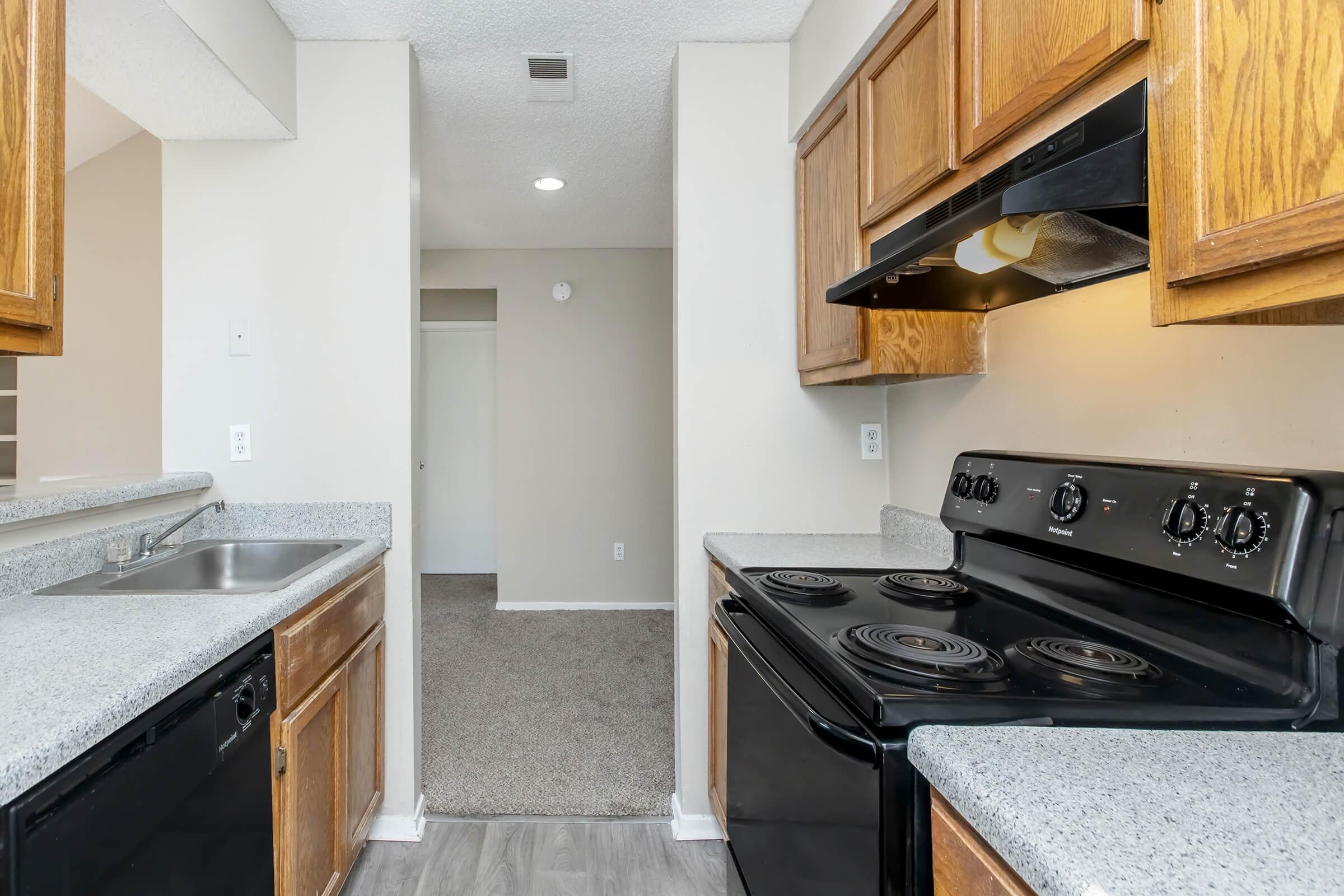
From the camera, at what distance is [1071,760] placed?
678mm

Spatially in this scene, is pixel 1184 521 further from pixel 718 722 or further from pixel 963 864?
pixel 718 722

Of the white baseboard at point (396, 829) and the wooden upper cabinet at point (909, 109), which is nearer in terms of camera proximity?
the wooden upper cabinet at point (909, 109)

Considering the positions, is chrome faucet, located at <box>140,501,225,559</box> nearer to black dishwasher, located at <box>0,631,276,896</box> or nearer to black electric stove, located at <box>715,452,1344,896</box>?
black dishwasher, located at <box>0,631,276,896</box>

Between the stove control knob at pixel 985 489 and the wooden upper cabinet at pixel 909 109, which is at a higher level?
the wooden upper cabinet at pixel 909 109

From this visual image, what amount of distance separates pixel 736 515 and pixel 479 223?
2750mm

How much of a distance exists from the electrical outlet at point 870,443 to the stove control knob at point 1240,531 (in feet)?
4.19

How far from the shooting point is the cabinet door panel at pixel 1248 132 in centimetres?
59

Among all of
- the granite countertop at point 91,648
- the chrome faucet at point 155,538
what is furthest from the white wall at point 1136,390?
the chrome faucet at point 155,538

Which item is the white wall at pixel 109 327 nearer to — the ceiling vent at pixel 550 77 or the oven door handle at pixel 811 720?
the ceiling vent at pixel 550 77

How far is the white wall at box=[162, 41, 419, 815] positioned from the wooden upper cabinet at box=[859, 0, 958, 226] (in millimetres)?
1395

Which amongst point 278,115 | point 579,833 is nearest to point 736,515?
point 579,833

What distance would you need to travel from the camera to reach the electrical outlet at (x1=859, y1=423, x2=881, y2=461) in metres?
2.15

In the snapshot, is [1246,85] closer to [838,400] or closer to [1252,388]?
[1252,388]

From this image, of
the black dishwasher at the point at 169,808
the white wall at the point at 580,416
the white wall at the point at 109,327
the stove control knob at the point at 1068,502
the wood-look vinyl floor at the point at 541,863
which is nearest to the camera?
the black dishwasher at the point at 169,808
